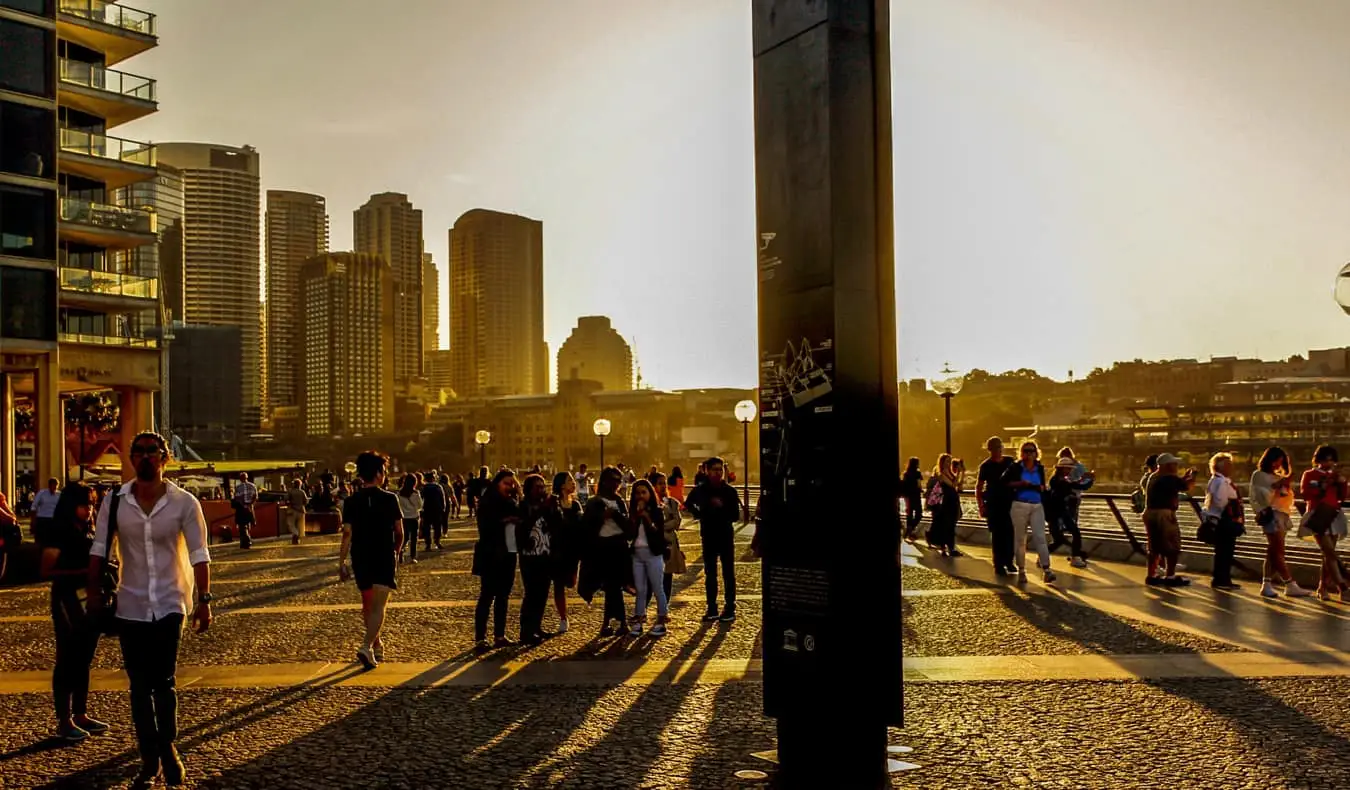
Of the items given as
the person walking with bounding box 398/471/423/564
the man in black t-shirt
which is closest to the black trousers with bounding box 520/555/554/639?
the man in black t-shirt

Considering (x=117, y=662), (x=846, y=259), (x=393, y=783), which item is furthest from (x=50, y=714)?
(x=846, y=259)

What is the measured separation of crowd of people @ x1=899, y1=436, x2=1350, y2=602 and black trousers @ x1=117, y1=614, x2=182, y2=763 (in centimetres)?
1033

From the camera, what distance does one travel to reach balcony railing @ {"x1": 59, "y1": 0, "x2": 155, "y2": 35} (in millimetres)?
38281

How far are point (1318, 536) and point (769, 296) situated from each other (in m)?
8.69

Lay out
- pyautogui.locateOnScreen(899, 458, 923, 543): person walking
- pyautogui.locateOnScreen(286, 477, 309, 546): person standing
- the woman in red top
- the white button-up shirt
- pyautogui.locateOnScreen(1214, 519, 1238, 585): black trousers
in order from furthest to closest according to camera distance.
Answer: pyautogui.locateOnScreen(286, 477, 309, 546): person standing < pyautogui.locateOnScreen(899, 458, 923, 543): person walking < pyautogui.locateOnScreen(1214, 519, 1238, 585): black trousers < the woman in red top < the white button-up shirt

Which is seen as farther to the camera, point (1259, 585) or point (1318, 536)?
point (1259, 585)

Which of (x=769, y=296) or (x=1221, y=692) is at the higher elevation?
(x=769, y=296)

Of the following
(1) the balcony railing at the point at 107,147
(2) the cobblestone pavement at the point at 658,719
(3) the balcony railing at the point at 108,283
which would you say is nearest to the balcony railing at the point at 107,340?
(3) the balcony railing at the point at 108,283

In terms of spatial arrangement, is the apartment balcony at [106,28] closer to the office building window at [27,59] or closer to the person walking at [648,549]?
the office building window at [27,59]

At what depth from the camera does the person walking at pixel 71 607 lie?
687 cm

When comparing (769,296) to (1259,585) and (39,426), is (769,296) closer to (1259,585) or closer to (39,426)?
(1259,585)

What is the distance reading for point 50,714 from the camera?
7484 mm

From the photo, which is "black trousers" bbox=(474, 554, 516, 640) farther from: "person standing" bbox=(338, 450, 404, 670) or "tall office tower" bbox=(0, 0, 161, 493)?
"tall office tower" bbox=(0, 0, 161, 493)

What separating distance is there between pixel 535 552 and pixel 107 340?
111ft
